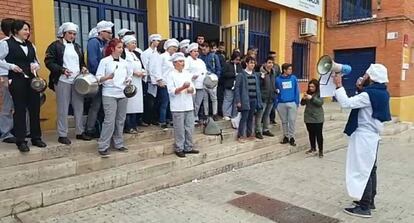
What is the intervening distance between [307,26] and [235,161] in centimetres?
733

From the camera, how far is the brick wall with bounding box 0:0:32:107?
553cm

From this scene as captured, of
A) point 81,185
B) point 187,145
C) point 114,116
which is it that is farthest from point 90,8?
point 81,185

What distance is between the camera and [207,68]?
23.4 ft

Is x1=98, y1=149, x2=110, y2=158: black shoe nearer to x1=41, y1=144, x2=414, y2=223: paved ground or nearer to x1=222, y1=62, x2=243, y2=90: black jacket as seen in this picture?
x1=41, y1=144, x2=414, y2=223: paved ground

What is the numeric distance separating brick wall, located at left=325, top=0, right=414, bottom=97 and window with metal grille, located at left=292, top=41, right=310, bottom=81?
1143mm

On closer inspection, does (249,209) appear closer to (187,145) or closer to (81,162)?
(187,145)

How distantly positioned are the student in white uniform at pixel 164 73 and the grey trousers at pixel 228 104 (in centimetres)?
152

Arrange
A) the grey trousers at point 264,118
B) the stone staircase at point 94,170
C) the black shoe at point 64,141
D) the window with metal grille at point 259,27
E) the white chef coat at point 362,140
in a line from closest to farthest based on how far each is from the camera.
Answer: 1. the stone staircase at point 94,170
2. the white chef coat at point 362,140
3. the black shoe at point 64,141
4. the grey trousers at point 264,118
5. the window with metal grille at point 259,27

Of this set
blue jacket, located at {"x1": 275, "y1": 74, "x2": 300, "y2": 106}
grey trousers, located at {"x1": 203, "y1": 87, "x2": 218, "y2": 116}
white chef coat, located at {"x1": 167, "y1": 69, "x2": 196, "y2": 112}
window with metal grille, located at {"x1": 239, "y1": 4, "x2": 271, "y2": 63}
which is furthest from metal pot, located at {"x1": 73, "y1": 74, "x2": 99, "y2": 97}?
window with metal grille, located at {"x1": 239, "y1": 4, "x2": 271, "y2": 63}

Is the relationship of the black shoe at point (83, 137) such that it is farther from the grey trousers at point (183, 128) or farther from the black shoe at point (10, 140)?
the grey trousers at point (183, 128)

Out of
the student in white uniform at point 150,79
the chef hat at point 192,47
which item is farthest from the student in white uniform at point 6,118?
the chef hat at point 192,47

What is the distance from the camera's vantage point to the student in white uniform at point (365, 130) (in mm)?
4062

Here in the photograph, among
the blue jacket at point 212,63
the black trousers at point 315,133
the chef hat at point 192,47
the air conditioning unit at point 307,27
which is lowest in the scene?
the black trousers at point 315,133

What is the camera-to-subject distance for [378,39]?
11.9m
